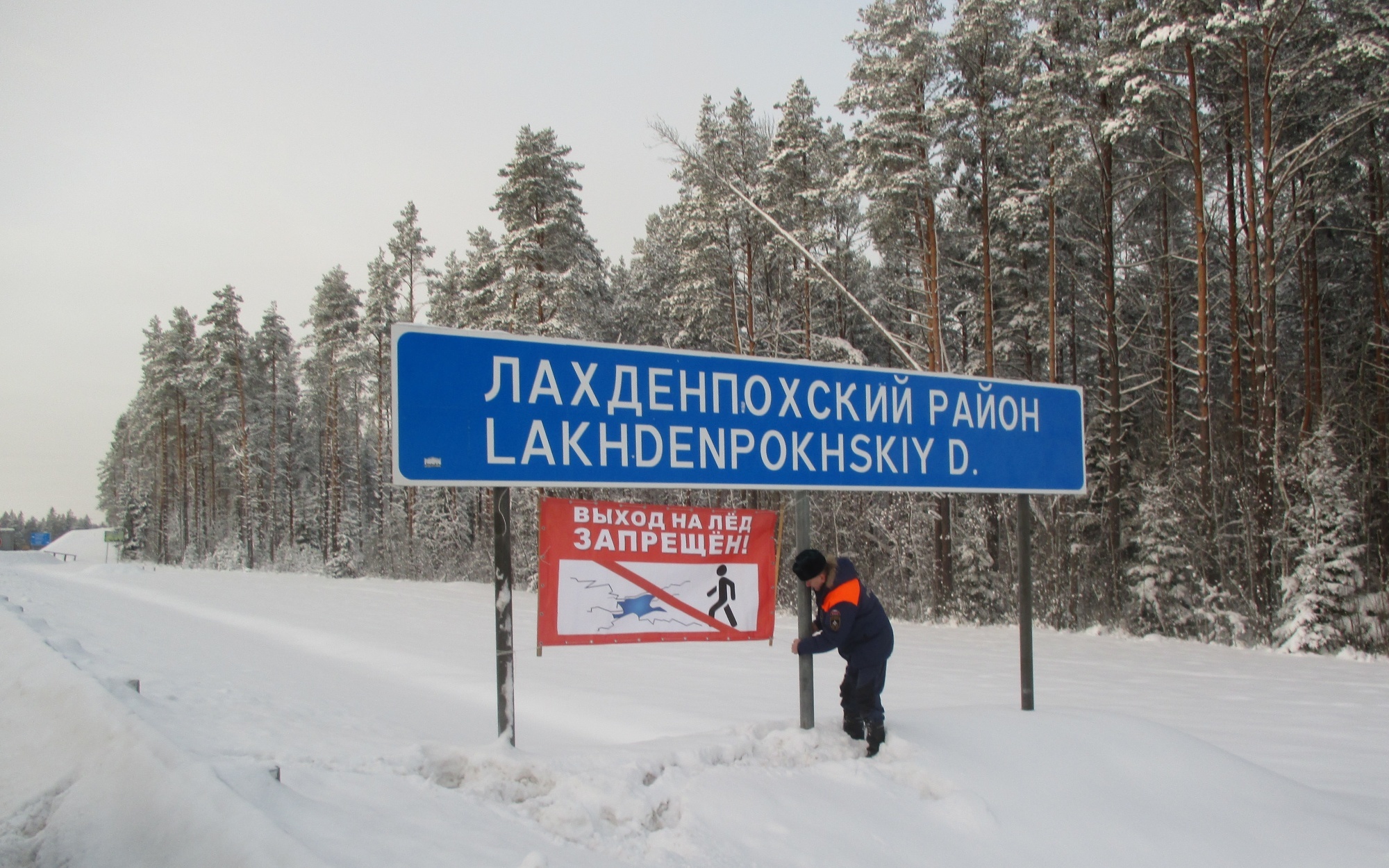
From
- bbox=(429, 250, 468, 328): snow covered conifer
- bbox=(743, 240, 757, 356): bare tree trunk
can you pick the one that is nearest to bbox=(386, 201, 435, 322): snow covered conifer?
bbox=(429, 250, 468, 328): snow covered conifer

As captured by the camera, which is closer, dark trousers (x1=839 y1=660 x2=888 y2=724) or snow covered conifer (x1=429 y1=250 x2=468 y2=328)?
dark trousers (x1=839 y1=660 x2=888 y2=724)

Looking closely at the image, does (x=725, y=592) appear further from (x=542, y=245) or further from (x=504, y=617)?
(x=542, y=245)

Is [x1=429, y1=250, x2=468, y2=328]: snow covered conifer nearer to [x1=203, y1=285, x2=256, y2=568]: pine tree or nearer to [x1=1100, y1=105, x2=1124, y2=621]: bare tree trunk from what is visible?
[x1=203, y1=285, x2=256, y2=568]: pine tree

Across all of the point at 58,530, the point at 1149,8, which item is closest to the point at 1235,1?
the point at 1149,8

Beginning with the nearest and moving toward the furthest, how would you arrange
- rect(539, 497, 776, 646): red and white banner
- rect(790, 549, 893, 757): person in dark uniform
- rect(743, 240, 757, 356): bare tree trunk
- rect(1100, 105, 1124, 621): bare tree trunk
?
rect(539, 497, 776, 646): red and white banner, rect(790, 549, 893, 757): person in dark uniform, rect(1100, 105, 1124, 621): bare tree trunk, rect(743, 240, 757, 356): bare tree trunk

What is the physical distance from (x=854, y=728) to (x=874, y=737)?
0.18m

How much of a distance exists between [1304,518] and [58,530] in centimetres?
23020

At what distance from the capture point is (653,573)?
4.66m

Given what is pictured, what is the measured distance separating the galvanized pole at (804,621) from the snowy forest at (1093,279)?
185 inches

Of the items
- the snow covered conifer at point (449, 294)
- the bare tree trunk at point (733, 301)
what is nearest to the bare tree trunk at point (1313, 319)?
the bare tree trunk at point (733, 301)

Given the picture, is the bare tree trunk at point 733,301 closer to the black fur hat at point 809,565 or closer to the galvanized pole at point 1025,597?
the galvanized pole at point 1025,597

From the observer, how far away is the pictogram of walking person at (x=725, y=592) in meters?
4.88

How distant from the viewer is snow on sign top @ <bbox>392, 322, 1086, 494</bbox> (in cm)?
411

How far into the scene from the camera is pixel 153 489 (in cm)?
7331
